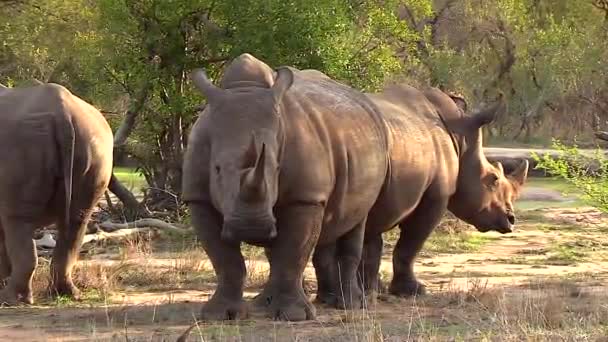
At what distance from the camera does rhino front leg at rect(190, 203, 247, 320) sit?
848 cm

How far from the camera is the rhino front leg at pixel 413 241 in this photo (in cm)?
1100

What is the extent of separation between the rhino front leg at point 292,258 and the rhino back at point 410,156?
5.50 feet

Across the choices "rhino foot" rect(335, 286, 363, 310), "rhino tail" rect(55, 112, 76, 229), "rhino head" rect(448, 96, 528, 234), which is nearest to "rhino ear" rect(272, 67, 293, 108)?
"rhino foot" rect(335, 286, 363, 310)

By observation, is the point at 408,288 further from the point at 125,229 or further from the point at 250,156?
the point at 125,229

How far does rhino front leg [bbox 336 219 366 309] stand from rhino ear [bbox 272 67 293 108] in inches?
61.6

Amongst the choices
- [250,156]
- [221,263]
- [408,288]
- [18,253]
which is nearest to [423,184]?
[408,288]

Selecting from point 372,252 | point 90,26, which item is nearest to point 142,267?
point 372,252

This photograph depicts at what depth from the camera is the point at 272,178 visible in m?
7.98

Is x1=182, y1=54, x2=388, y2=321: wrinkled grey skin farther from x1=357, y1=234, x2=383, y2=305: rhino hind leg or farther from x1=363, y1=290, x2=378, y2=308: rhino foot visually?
x1=357, y1=234, x2=383, y2=305: rhino hind leg

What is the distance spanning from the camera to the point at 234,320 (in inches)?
334

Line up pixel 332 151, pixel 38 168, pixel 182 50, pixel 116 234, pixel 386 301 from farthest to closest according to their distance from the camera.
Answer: pixel 182 50 < pixel 116 234 < pixel 386 301 < pixel 38 168 < pixel 332 151

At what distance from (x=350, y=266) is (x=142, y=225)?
17.8 ft

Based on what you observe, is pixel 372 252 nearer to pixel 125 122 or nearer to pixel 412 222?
pixel 412 222

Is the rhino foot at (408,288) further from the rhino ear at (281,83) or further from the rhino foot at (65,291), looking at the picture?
the rhino ear at (281,83)
